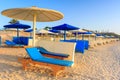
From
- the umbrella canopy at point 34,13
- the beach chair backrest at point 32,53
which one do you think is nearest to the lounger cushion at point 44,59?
the beach chair backrest at point 32,53

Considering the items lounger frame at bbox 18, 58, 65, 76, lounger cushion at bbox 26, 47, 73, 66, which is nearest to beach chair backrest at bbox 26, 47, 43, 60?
lounger cushion at bbox 26, 47, 73, 66

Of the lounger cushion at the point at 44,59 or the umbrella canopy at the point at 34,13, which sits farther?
the umbrella canopy at the point at 34,13

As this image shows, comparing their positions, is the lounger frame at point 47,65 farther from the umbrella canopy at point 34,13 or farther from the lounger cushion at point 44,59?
→ the umbrella canopy at point 34,13

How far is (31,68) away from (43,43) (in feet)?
8.03

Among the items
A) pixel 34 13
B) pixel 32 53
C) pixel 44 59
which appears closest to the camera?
pixel 44 59

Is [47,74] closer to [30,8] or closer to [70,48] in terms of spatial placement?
[70,48]

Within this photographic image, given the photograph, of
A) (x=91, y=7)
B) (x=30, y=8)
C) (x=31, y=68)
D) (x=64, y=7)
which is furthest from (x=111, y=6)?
(x=31, y=68)

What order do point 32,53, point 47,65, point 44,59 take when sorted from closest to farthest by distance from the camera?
point 47,65, point 44,59, point 32,53

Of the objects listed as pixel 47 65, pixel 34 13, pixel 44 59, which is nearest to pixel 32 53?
pixel 44 59

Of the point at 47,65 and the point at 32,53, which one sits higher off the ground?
the point at 32,53

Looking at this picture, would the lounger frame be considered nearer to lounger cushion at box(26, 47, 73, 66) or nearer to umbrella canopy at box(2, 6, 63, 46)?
lounger cushion at box(26, 47, 73, 66)

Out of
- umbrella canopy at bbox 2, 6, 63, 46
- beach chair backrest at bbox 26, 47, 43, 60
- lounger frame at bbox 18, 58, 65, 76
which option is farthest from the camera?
umbrella canopy at bbox 2, 6, 63, 46

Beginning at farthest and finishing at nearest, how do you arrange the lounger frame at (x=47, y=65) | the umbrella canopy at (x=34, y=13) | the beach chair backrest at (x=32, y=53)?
the umbrella canopy at (x=34, y=13)
the beach chair backrest at (x=32, y=53)
the lounger frame at (x=47, y=65)

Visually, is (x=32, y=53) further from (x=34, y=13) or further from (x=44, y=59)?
(x=34, y=13)
